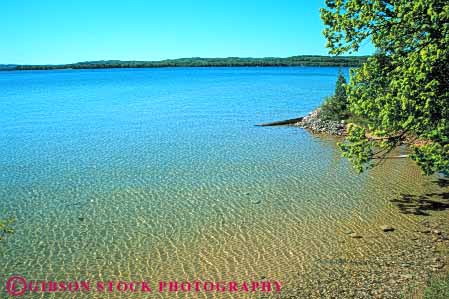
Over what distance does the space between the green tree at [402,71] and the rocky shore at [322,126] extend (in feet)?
57.5

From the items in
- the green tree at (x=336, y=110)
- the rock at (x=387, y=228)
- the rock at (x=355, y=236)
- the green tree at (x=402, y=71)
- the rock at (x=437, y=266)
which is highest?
the green tree at (x=402, y=71)

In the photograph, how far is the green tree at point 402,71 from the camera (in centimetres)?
1048

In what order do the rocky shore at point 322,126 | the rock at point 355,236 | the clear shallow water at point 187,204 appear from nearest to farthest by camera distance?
1. the clear shallow water at point 187,204
2. the rock at point 355,236
3. the rocky shore at point 322,126

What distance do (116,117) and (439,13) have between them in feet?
126

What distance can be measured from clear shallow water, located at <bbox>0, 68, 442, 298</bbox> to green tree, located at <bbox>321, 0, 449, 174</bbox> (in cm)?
357

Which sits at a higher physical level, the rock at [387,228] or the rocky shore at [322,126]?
the rocky shore at [322,126]

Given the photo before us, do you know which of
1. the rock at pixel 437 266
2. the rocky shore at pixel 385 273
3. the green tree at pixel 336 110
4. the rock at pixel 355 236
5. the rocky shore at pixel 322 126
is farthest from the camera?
the green tree at pixel 336 110

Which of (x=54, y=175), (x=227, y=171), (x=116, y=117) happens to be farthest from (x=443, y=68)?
(x=116, y=117)

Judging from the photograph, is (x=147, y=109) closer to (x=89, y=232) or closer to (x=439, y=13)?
(x=89, y=232)

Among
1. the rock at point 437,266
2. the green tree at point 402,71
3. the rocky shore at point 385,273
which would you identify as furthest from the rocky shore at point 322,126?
the rock at point 437,266

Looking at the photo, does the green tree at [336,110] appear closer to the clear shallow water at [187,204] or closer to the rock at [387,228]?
the clear shallow water at [187,204]

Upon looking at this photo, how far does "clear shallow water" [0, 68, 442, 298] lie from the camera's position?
1189 centimetres

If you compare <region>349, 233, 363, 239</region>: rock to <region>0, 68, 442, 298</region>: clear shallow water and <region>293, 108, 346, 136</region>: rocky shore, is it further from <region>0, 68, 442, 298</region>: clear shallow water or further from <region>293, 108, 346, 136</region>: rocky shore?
<region>293, 108, 346, 136</region>: rocky shore

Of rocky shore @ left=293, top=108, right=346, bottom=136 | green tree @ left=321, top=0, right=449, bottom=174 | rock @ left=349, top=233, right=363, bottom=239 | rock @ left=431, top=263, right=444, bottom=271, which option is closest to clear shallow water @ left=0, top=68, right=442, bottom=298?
rock @ left=349, top=233, right=363, bottom=239
